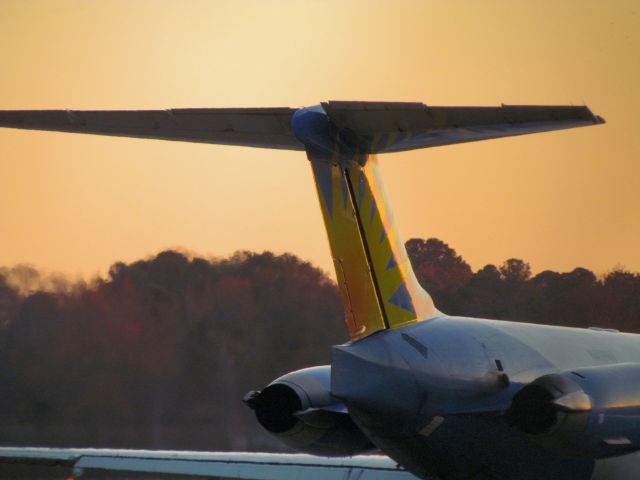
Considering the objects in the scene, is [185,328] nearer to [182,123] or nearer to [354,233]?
[182,123]

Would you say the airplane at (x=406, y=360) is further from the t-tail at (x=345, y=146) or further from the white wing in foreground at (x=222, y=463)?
the white wing in foreground at (x=222, y=463)

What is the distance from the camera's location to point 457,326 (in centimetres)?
1353

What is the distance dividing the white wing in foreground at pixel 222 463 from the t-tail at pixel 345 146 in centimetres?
317

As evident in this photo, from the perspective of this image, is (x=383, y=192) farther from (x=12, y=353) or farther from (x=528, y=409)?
(x=12, y=353)

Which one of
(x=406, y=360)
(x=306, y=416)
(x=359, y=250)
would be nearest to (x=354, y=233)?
(x=359, y=250)

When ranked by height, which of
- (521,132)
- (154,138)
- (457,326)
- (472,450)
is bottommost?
(472,450)

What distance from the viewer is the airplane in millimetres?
12266

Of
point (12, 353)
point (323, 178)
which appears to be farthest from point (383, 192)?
point (12, 353)

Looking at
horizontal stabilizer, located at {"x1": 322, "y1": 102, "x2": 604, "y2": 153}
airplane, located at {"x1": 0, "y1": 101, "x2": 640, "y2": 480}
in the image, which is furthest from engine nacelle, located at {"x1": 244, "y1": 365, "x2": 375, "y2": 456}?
horizontal stabilizer, located at {"x1": 322, "y1": 102, "x2": 604, "y2": 153}

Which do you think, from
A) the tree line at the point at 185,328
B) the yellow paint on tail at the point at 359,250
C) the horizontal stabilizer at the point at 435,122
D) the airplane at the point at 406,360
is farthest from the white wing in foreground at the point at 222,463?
the tree line at the point at 185,328

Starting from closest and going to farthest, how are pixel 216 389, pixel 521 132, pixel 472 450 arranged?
pixel 521 132, pixel 472 450, pixel 216 389

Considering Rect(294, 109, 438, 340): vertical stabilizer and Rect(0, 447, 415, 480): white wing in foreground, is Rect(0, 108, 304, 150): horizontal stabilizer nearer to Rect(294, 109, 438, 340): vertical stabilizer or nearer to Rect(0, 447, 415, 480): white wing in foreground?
Rect(294, 109, 438, 340): vertical stabilizer

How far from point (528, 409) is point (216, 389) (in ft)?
44.0

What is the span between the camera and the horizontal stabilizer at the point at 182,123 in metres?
13.1
